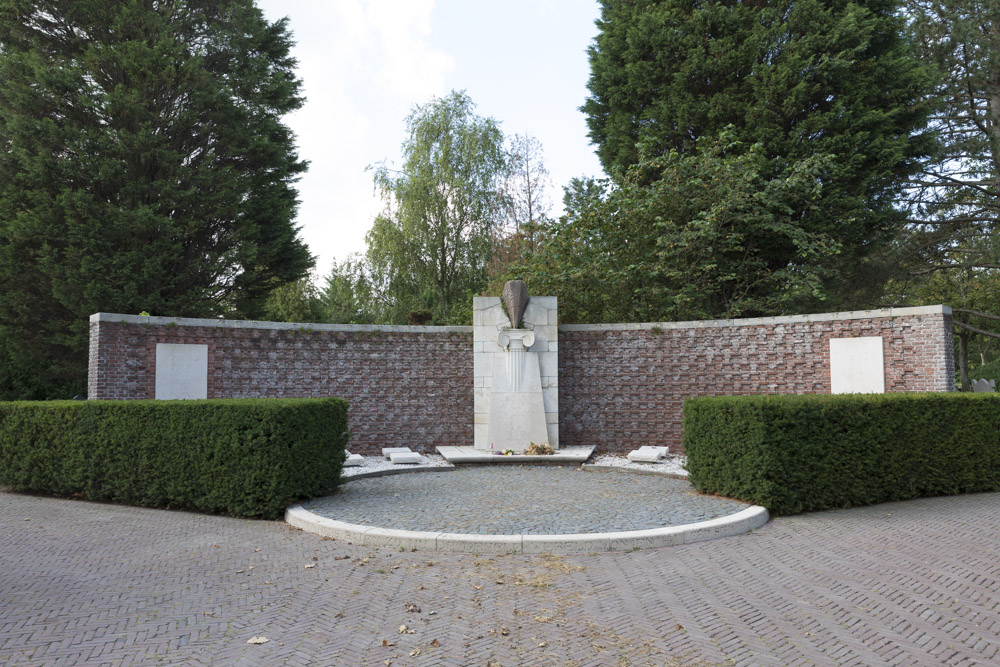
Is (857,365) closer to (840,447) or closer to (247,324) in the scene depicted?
(840,447)

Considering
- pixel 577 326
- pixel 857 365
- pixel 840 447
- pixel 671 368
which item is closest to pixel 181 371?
pixel 577 326

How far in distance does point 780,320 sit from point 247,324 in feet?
34.7

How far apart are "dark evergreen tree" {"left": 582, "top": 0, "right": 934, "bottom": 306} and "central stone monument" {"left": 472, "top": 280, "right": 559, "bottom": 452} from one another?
5.77 meters

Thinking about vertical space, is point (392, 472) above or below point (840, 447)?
below

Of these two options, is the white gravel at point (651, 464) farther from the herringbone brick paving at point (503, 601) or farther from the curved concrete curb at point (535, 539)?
the herringbone brick paving at point (503, 601)

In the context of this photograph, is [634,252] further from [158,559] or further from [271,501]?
[158,559]

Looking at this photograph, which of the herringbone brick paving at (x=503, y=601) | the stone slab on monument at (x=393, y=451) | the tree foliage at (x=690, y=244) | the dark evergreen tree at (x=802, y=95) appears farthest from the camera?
the dark evergreen tree at (x=802, y=95)

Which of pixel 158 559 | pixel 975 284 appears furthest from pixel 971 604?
pixel 975 284

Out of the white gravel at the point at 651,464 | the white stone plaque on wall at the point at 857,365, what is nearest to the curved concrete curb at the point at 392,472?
the white gravel at the point at 651,464

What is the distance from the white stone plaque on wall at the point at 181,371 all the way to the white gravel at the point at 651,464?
7.53 m

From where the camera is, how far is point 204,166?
16.8 m

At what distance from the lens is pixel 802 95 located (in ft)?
50.2

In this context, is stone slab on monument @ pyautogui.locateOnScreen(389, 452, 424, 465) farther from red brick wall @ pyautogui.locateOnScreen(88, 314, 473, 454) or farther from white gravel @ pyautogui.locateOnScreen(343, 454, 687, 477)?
red brick wall @ pyautogui.locateOnScreen(88, 314, 473, 454)

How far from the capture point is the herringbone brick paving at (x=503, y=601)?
11.9ft
